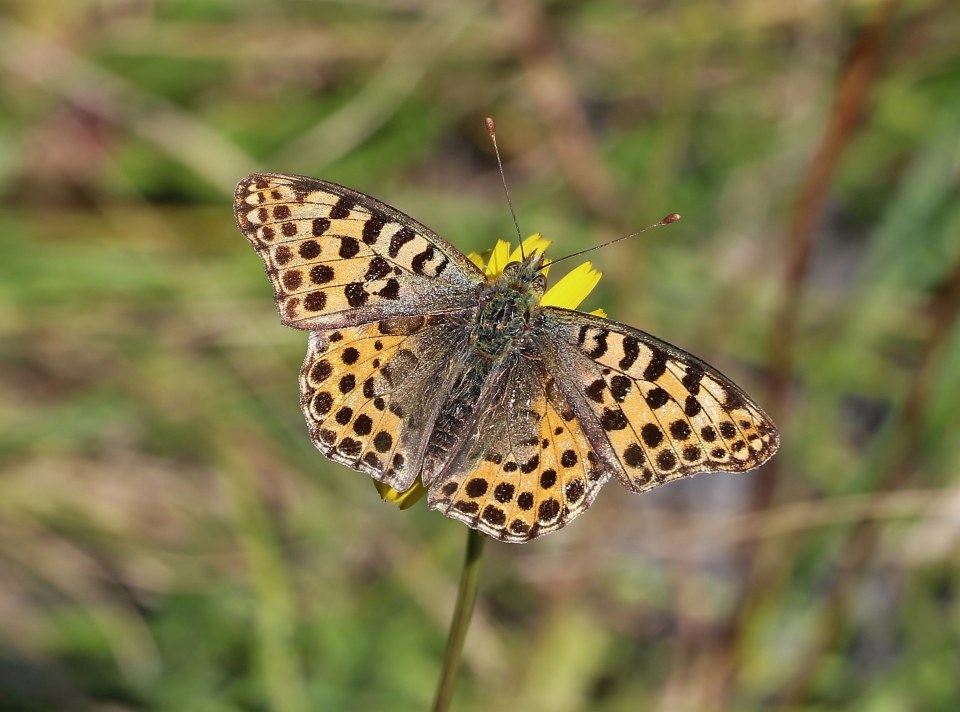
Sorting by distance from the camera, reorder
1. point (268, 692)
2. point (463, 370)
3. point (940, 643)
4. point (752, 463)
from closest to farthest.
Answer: point (752, 463) → point (463, 370) → point (268, 692) → point (940, 643)

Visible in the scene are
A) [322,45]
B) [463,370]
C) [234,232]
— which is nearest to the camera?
[463,370]

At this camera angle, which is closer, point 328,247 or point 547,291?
point 328,247

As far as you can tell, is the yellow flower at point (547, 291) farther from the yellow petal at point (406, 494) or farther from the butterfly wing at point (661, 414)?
the butterfly wing at point (661, 414)

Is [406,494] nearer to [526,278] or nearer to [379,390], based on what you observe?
[379,390]

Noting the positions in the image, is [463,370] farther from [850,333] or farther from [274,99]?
[274,99]

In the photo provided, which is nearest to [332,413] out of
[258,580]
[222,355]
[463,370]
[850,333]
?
[463,370]

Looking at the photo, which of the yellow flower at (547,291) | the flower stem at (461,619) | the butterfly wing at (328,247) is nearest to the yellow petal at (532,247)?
the yellow flower at (547,291)

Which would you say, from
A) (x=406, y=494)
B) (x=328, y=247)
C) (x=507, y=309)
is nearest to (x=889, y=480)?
(x=507, y=309)
